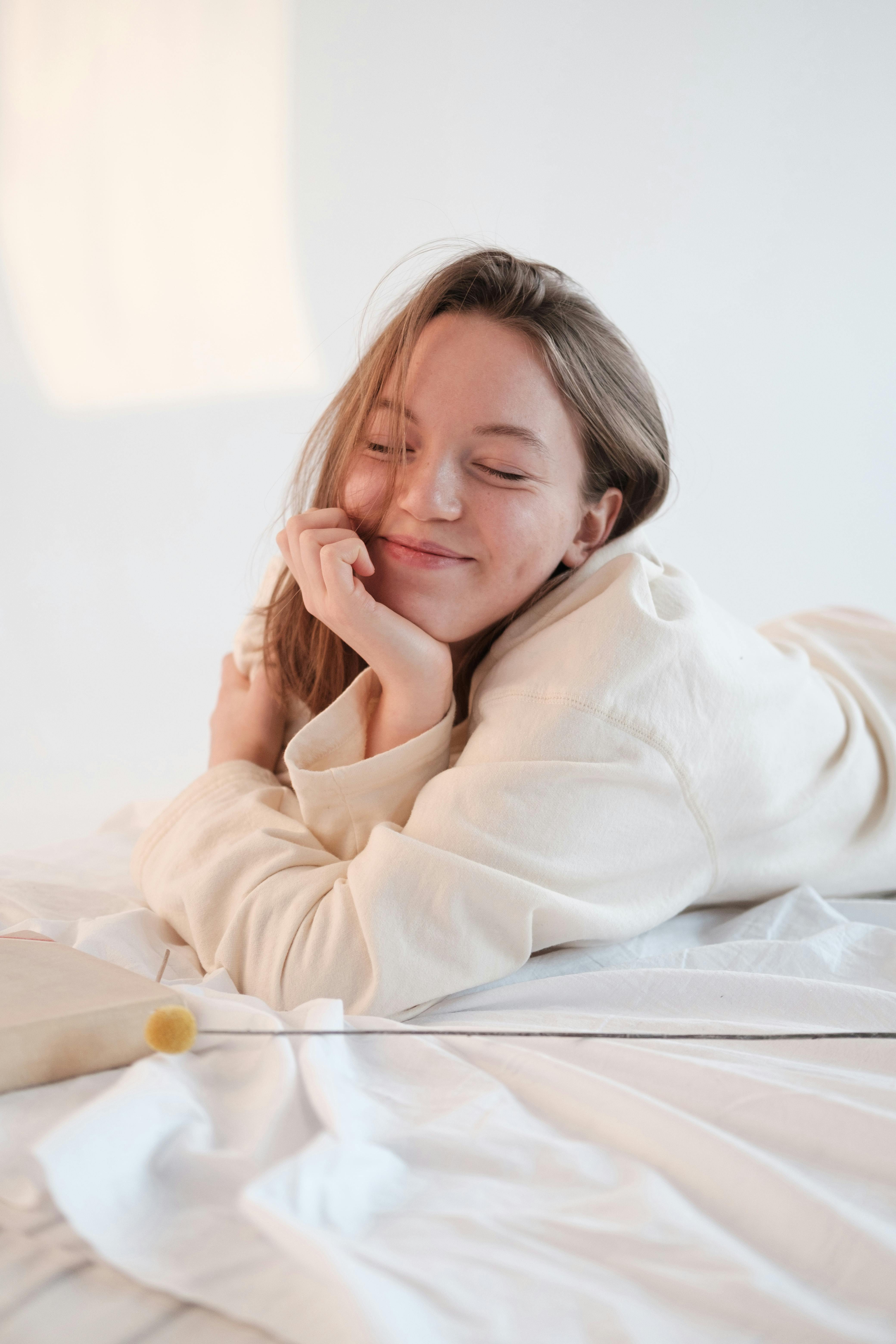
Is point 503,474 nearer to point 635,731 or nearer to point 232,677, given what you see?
point 635,731

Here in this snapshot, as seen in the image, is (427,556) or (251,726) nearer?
(427,556)

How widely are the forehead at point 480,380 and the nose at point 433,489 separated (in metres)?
0.04

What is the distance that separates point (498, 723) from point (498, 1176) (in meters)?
0.44

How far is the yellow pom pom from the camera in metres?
0.67

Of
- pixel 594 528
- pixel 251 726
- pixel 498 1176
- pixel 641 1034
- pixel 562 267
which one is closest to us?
pixel 498 1176

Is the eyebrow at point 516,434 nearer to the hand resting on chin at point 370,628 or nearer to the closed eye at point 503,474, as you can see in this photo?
the closed eye at point 503,474

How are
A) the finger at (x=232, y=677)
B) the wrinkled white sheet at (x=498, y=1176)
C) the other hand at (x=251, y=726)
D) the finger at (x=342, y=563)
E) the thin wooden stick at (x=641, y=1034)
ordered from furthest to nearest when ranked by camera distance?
the finger at (x=232, y=677) → the other hand at (x=251, y=726) → the finger at (x=342, y=563) → the thin wooden stick at (x=641, y=1034) → the wrinkled white sheet at (x=498, y=1176)

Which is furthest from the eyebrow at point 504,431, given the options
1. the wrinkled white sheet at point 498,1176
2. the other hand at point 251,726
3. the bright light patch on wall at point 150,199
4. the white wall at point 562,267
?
the bright light patch on wall at point 150,199

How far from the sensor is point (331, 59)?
2.52 metres

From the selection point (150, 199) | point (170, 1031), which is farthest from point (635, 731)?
point (150, 199)

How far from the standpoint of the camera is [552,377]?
1.06 metres

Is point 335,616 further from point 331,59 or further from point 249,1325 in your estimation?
point 331,59

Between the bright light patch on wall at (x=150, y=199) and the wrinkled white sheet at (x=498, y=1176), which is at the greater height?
the bright light patch on wall at (x=150, y=199)

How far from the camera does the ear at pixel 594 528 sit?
1.17 m
